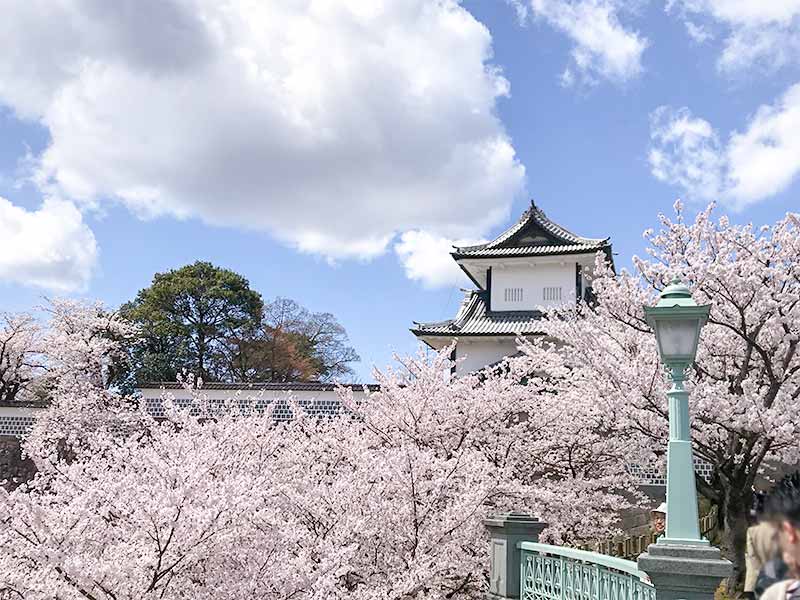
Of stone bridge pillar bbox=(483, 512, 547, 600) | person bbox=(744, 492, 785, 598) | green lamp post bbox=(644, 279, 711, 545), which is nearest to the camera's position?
person bbox=(744, 492, 785, 598)

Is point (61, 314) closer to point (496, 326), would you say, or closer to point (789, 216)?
point (496, 326)

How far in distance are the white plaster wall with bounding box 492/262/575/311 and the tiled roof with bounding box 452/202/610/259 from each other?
0.58 m

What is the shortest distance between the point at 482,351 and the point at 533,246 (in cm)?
395

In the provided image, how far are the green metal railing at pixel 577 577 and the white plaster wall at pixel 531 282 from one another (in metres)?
15.6

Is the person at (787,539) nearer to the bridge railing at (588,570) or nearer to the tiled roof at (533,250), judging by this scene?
the bridge railing at (588,570)

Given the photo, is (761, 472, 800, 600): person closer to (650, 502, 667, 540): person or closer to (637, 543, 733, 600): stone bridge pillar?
(637, 543, 733, 600): stone bridge pillar

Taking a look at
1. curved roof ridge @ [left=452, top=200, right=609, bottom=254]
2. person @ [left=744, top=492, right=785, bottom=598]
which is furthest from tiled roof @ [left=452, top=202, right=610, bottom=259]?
person @ [left=744, top=492, right=785, bottom=598]

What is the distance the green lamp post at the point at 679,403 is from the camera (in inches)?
187

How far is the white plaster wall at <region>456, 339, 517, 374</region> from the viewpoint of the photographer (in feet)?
69.8

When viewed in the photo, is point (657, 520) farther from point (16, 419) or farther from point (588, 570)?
point (16, 419)

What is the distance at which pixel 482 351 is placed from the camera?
21.6m

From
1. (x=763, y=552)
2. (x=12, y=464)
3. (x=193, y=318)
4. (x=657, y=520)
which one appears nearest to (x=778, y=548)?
(x=763, y=552)

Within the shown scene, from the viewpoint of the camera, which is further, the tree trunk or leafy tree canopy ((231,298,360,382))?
leafy tree canopy ((231,298,360,382))

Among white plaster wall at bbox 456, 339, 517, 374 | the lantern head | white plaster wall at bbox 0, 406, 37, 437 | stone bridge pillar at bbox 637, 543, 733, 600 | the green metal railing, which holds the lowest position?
the green metal railing
